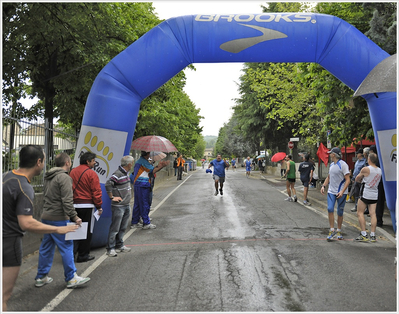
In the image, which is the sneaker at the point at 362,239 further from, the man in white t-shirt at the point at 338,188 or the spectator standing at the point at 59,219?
the spectator standing at the point at 59,219

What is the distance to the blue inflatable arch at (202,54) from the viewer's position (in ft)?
23.5

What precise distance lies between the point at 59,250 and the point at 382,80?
5033mm

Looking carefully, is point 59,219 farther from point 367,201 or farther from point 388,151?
point 367,201

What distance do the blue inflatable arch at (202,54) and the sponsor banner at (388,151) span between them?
0.51 ft

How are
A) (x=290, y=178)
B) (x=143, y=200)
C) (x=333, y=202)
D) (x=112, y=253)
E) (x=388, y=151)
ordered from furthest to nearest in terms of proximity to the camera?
(x=290, y=178), (x=143, y=200), (x=333, y=202), (x=388, y=151), (x=112, y=253)


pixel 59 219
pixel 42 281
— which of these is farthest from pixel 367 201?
pixel 42 281

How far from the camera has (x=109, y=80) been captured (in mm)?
7262

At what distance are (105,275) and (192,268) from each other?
51.5 inches

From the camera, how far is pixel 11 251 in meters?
3.46

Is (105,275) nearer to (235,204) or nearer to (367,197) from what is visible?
(367,197)

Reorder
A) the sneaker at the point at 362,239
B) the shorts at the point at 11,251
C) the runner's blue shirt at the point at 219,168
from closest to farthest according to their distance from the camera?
the shorts at the point at 11,251 < the sneaker at the point at 362,239 < the runner's blue shirt at the point at 219,168

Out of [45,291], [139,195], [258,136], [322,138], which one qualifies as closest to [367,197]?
[139,195]

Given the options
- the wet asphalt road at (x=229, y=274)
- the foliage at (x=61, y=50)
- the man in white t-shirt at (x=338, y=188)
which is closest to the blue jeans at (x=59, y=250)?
the wet asphalt road at (x=229, y=274)

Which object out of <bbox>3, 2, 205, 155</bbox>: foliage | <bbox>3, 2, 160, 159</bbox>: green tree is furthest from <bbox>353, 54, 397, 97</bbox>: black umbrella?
<bbox>3, 2, 160, 159</bbox>: green tree
